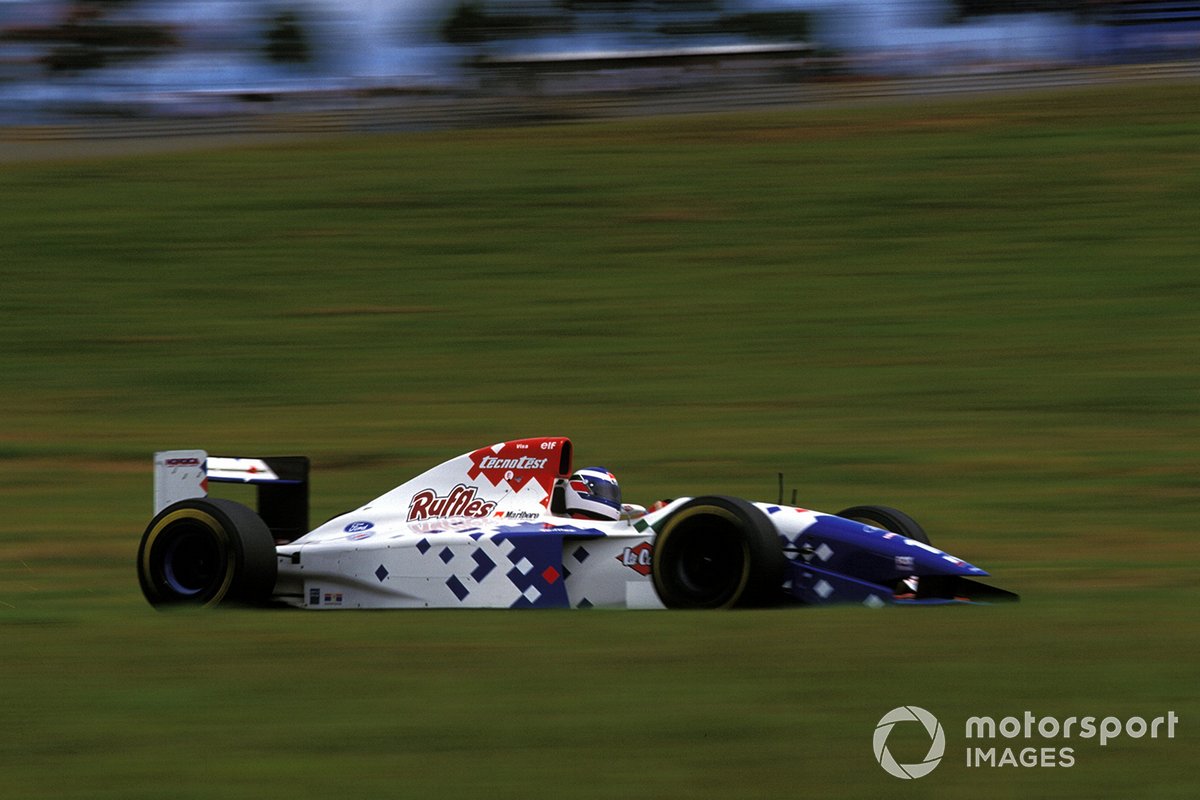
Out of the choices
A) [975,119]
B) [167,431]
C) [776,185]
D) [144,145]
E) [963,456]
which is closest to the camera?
[963,456]

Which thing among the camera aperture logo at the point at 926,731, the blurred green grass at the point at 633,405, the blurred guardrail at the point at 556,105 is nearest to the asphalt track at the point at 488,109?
the blurred guardrail at the point at 556,105

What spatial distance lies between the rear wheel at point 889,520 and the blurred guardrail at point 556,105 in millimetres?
21926

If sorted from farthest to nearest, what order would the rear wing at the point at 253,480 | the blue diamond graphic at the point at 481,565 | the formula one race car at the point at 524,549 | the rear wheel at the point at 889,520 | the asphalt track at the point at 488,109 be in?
the asphalt track at the point at 488,109 → the rear wing at the point at 253,480 → the rear wheel at the point at 889,520 → the blue diamond graphic at the point at 481,565 → the formula one race car at the point at 524,549

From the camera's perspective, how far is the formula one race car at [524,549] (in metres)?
8.14

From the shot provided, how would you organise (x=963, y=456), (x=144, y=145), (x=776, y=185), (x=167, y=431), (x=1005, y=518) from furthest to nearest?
(x=144, y=145) → (x=776, y=185) → (x=167, y=431) → (x=963, y=456) → (x=1005, y=518)

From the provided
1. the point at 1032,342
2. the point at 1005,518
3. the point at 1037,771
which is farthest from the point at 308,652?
the point at 1032,342

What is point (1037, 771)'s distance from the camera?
5.25 meters

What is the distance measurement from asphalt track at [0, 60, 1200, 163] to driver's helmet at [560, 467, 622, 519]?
2175 cm

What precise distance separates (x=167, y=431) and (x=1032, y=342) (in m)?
9.09

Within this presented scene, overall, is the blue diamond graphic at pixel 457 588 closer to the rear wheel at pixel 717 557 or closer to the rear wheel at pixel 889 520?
the rear wheel at pixel 717 557

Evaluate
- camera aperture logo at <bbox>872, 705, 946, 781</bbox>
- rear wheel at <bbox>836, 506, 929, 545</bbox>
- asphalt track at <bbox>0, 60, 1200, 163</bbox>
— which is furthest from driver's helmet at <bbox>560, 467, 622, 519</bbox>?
asphalt track at <bbox>0, 60, 1200, 163</bbox>

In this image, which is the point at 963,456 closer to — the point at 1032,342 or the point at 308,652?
the point at 1032,342

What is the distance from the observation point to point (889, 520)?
9.13 meters

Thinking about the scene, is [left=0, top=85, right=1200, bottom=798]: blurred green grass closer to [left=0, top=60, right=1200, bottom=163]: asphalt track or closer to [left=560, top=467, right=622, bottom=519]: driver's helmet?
[left=560, top=467, right=622, bottom=519]: driver's helmet
